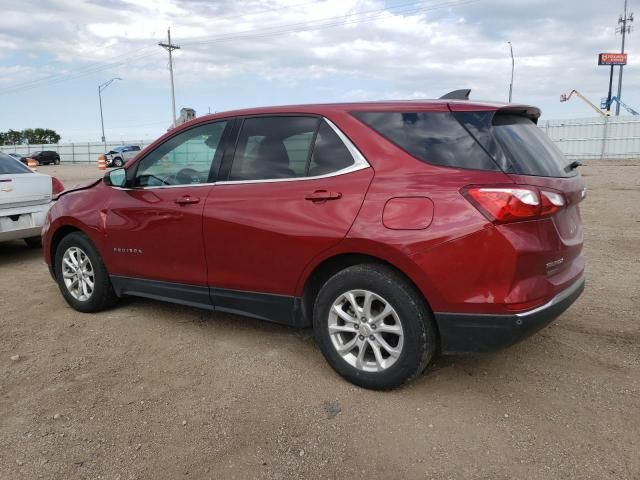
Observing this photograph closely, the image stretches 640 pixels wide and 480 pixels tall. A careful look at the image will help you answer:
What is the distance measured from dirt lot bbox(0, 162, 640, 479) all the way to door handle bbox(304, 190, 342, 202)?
1173mm

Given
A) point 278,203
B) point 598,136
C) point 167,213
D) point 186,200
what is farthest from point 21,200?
point 598,136

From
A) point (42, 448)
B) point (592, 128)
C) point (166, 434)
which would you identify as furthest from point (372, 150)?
point (592, 128)

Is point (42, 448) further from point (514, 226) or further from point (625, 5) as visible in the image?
point (625, 5)

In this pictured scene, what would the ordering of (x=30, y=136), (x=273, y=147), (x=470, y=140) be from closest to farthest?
(x=470, y=140) < (x=273, y=147) < (x=30, y=136)

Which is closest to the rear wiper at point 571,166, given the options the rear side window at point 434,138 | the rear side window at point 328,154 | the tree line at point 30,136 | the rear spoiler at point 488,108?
the rear spoiler at point 488,108

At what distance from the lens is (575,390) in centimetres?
324

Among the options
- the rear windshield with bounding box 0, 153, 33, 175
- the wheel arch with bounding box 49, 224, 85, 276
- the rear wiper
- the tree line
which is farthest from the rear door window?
the tree line

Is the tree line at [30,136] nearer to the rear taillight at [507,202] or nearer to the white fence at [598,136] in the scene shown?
the white fence at [598,136]

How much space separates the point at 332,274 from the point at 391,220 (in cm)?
64

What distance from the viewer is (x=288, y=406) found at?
3176 millimetres

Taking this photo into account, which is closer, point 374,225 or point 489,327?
point 489,327

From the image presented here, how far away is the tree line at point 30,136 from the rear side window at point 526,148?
97.1 metres

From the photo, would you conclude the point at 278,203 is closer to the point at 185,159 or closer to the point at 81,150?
the point at 185,159

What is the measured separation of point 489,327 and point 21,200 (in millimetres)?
6316
